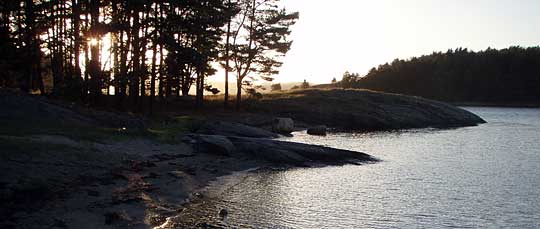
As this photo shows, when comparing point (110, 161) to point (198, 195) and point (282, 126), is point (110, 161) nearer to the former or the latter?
point (198, 195)

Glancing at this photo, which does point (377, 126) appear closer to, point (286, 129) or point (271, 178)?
point (286, 129)

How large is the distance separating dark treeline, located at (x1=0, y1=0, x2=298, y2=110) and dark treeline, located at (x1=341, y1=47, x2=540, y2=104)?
99.5 meters

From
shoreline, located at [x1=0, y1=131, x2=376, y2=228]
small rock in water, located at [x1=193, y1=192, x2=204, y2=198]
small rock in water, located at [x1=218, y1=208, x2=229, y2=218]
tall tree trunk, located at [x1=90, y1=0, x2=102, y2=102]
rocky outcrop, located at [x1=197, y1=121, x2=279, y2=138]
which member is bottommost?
small rock in water, located at [x1=218, y1=208, x2=229, y2=218]

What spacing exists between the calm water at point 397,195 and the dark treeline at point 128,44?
1942cm

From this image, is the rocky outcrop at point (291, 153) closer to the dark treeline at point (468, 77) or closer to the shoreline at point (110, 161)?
the shoreline at point (110, 161)

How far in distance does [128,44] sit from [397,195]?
28.3 metres

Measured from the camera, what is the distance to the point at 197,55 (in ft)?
144

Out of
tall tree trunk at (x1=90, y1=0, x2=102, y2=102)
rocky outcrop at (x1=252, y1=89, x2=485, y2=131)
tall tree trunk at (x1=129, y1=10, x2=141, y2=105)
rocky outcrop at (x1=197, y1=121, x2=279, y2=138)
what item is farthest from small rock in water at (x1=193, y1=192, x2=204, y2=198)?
rocky outcrop at (x1=252, y1=89, x2=485, y2=131)

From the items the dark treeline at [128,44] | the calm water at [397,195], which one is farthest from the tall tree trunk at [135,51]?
the calm water at [397,195]

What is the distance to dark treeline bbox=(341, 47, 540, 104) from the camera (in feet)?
488

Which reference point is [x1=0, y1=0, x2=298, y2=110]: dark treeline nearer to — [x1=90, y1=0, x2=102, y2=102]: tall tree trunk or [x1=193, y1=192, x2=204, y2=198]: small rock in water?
[x1=90, y1=0, x2=102, y2=102]: tall tree trunk

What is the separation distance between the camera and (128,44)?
143ft

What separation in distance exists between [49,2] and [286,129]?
87.1 ft

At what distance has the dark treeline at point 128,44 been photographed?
42094mm
